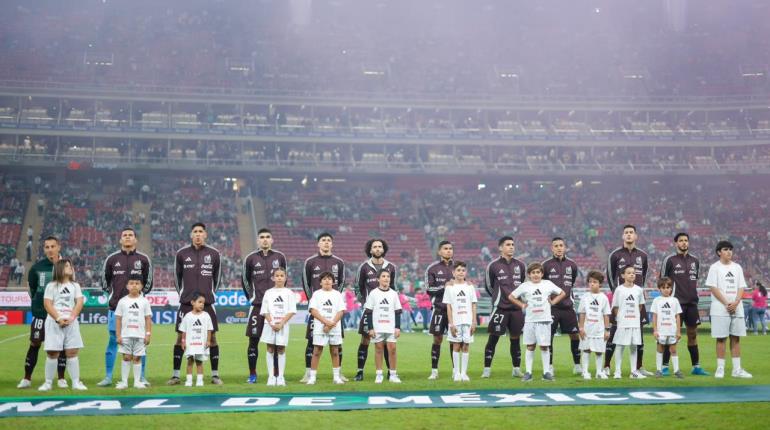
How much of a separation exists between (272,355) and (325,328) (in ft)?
3.15

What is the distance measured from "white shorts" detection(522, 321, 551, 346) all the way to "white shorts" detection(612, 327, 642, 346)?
1312 millimetres

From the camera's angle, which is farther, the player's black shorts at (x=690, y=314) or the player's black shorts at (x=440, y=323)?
the player's black shorts at (x=690, y=314)

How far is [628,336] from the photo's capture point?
14000 mm

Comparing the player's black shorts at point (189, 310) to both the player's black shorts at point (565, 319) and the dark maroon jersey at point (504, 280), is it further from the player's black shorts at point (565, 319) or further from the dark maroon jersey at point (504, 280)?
the player's black shorts at point (565, 319)

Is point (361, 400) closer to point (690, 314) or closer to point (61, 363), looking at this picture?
point (61, 363)

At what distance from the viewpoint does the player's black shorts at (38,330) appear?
1288 cm

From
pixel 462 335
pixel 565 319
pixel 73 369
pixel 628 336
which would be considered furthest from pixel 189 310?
pixel 628 336

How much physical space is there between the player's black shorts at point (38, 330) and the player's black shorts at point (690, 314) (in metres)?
10.9

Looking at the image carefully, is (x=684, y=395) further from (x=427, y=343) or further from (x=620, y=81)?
(x=620, y=81)

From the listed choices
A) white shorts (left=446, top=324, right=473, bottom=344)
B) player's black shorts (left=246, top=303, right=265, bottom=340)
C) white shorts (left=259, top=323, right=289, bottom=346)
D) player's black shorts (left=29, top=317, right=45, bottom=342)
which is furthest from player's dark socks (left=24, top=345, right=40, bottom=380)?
white shorts (left=446, top=324, right=473, bottom=344)

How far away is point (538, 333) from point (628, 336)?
165 cm

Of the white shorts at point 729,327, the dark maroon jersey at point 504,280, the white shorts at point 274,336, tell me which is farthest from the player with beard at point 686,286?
the white shorts at point 274,336

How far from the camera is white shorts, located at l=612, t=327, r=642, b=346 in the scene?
14.0 m

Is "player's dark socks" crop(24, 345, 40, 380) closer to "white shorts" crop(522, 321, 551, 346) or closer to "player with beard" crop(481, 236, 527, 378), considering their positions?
"player with beard" crop(481, 236, 527, 378)
